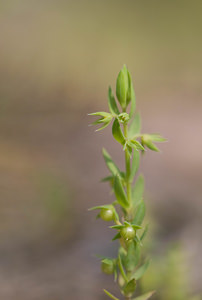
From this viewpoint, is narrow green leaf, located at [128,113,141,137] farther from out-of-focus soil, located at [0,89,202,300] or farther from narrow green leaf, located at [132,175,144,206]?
out-of-focus soil, located at [0,89,202,300]

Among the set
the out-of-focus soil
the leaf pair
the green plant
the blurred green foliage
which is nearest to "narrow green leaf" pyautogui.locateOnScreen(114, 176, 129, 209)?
the green plant

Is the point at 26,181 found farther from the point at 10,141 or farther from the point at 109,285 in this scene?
the point at 109,285

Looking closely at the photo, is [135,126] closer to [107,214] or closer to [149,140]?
[149,140]

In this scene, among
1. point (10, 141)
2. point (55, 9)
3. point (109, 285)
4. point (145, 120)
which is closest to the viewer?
point (109, 285)

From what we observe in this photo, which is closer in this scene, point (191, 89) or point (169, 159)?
point (169, 159)

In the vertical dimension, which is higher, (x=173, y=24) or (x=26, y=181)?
(x=173, y=24)

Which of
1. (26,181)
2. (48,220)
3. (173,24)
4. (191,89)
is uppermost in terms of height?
(173,24)

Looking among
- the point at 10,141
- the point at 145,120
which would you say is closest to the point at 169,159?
the point at 145,120

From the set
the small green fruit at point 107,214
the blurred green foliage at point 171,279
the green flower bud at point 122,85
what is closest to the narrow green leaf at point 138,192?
the small green fruit at point 107,214
